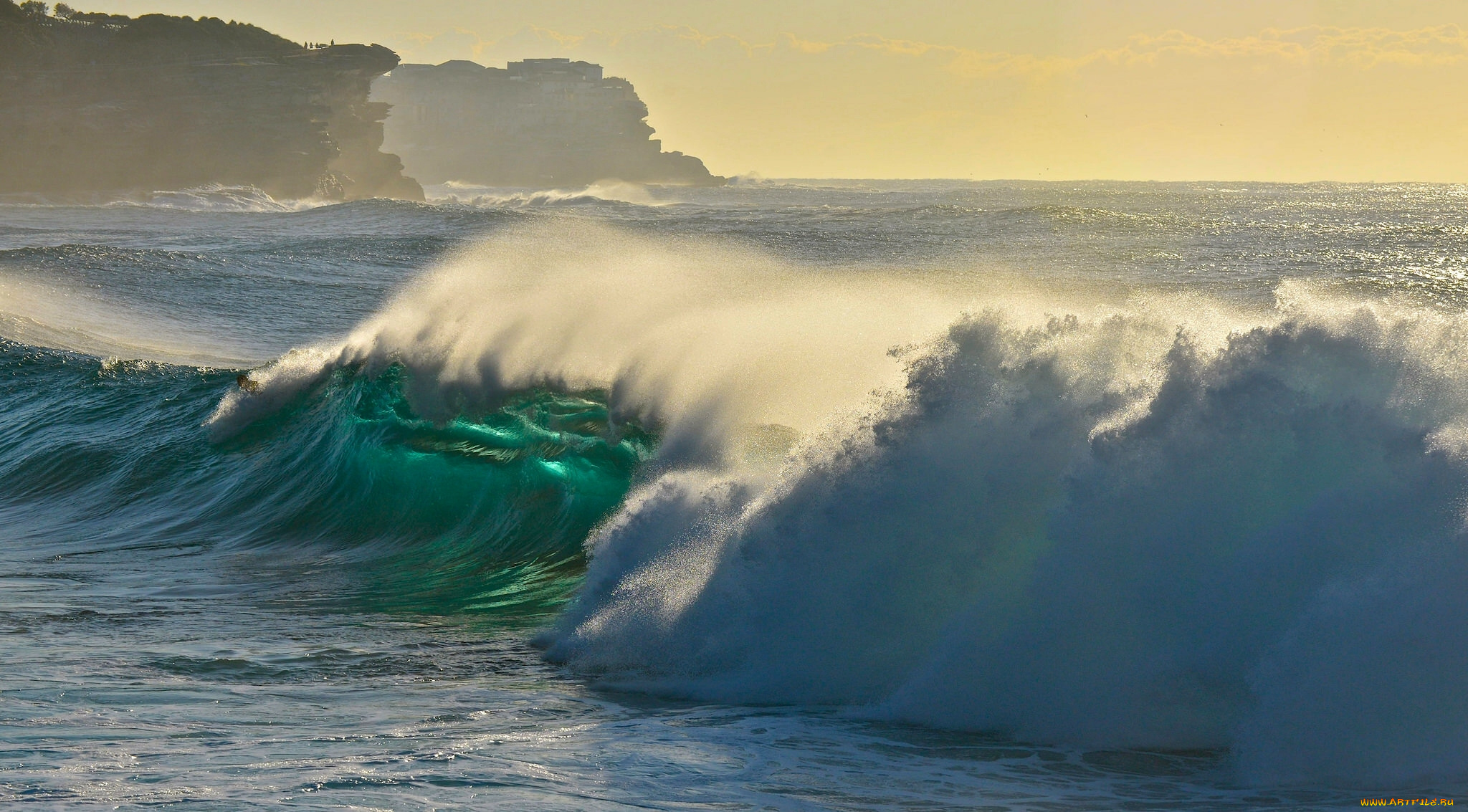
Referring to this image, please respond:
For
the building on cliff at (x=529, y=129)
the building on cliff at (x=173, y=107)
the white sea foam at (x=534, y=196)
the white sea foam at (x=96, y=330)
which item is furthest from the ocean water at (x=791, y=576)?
the building on cliff at (x=529, y=129)

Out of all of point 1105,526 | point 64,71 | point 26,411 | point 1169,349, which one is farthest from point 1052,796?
point 64,71

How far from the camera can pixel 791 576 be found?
251 inches

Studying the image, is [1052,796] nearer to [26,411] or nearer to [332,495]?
[332,495]

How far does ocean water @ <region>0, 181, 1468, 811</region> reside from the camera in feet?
15.3

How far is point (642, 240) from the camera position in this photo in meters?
37.3

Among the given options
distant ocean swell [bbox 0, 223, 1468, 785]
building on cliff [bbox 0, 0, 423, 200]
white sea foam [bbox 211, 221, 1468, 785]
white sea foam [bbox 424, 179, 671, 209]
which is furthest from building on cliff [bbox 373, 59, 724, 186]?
white sea foam [bbox 211, 221, 1468, 785]

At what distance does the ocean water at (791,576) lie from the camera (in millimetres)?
4676

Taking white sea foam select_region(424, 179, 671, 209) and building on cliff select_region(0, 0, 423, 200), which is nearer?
building on cliff select_region(0, 0, 423, 200)

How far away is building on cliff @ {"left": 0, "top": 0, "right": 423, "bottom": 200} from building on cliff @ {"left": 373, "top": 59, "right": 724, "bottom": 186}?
56.3 meters

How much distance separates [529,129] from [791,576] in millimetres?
140540

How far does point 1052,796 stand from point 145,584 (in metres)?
6.28

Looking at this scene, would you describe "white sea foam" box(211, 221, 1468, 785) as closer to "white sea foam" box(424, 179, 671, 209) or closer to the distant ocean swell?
the distant ocean swell

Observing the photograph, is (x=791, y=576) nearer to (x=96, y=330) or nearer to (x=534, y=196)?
(x=96, y=330)

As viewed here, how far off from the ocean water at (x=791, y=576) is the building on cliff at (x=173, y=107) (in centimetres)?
6546
